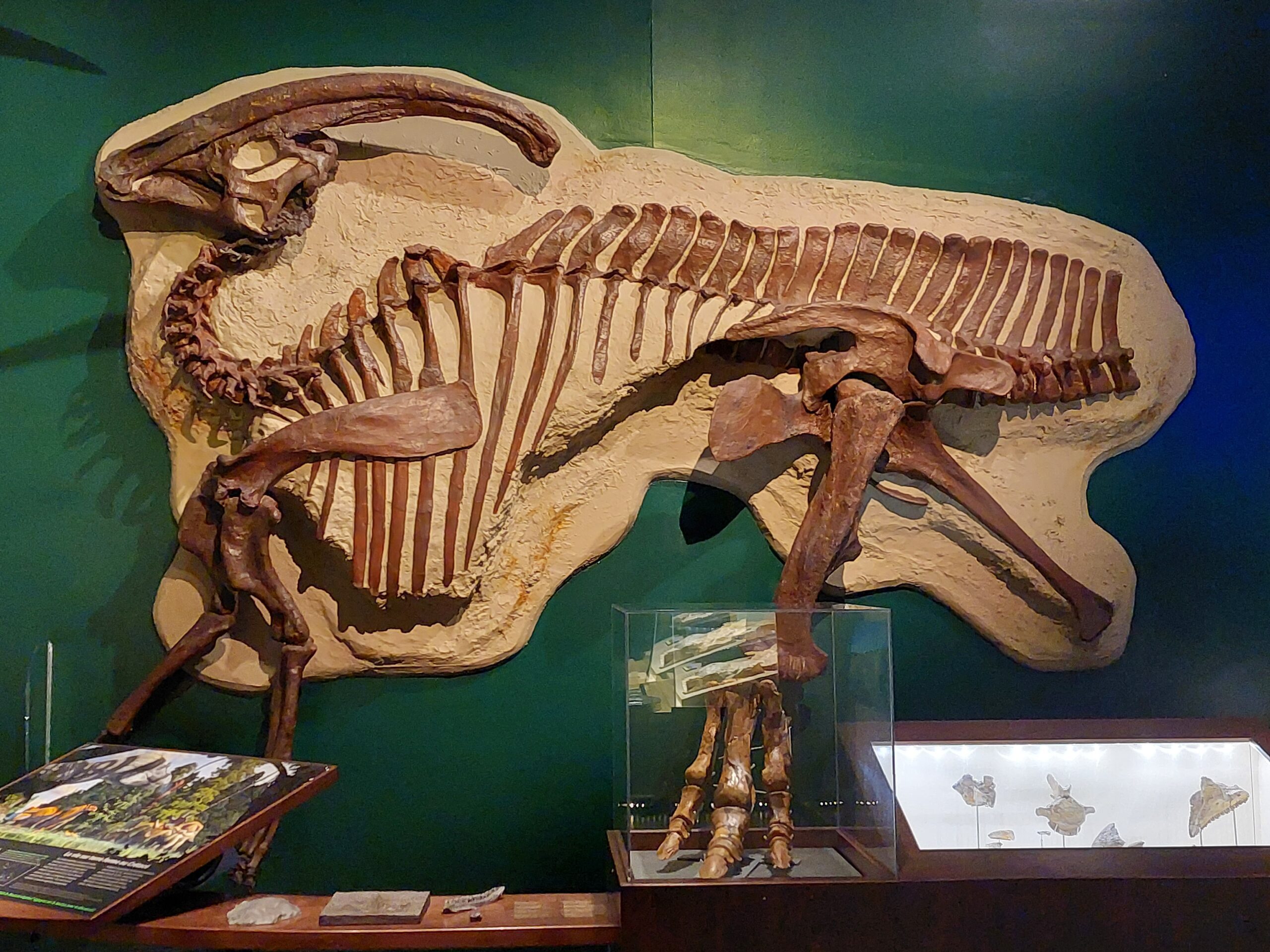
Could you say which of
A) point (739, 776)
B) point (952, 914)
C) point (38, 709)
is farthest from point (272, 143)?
point (952, 914)

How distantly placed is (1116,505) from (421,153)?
2.22 m

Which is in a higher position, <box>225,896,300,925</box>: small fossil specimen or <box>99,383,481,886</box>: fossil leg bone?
<box>99,383,481,886</box>: fossil leg bone

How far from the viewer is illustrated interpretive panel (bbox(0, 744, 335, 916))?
192 cm

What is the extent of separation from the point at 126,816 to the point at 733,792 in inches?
49.1

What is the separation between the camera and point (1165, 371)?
9.95 ft

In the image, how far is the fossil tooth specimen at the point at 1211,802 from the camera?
97.1 inches

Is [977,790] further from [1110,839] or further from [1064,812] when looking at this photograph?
[1110,839]

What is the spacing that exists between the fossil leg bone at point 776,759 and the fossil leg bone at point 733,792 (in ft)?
0.10

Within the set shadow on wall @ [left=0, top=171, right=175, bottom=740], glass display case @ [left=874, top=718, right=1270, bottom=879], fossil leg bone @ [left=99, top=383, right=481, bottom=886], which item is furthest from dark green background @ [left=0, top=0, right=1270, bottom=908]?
glass display case @ [left=874, top=718, right=1270, bottom=879]

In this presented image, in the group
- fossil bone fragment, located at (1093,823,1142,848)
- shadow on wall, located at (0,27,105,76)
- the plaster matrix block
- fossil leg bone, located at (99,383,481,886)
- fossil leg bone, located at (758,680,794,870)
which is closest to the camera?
fossil leg bone, located at (758,680,794,870)

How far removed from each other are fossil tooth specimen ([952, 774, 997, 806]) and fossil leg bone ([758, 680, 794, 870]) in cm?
53

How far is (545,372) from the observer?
2658 mm

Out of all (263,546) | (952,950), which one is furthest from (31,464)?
(952,950)

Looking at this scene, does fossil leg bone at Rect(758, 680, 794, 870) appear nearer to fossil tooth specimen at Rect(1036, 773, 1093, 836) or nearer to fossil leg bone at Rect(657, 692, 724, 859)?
fossil leg bone at Rect(657, 692, 724, 859)
